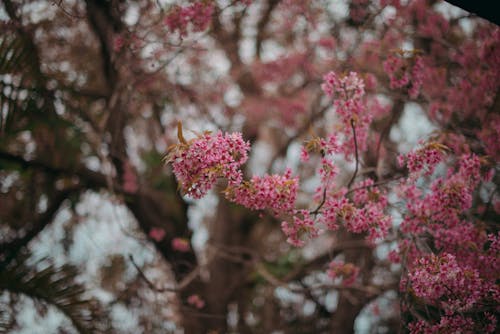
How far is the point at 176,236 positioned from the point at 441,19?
3.82 m

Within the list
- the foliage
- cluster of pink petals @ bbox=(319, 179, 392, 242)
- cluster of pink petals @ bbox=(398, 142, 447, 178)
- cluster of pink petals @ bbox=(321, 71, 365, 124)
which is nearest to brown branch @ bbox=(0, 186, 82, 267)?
the foliage

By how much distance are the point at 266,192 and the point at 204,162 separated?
352mm

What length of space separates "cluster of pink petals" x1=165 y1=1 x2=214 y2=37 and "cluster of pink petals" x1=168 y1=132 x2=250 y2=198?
1.30 m

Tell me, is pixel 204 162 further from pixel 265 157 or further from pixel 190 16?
pixel 265 157

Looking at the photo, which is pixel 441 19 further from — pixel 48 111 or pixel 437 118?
pixel 48 111

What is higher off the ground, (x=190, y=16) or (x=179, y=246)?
(x=190, y=16)

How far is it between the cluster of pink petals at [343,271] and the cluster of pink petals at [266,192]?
117 cm

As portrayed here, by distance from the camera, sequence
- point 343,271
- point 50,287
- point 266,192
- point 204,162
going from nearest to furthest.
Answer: point 204,162, point 266,192, point 50,287, point 343,271

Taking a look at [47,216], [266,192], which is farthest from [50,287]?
[47,216]

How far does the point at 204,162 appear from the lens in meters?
1.97

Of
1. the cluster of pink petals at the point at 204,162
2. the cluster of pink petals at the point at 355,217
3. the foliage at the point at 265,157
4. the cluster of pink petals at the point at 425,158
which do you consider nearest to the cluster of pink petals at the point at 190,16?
the foliage at the point at 265,157

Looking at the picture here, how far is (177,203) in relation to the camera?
543 centimetres

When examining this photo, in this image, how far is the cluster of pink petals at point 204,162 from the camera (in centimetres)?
197

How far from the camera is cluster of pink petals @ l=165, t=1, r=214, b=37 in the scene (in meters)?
2.95
